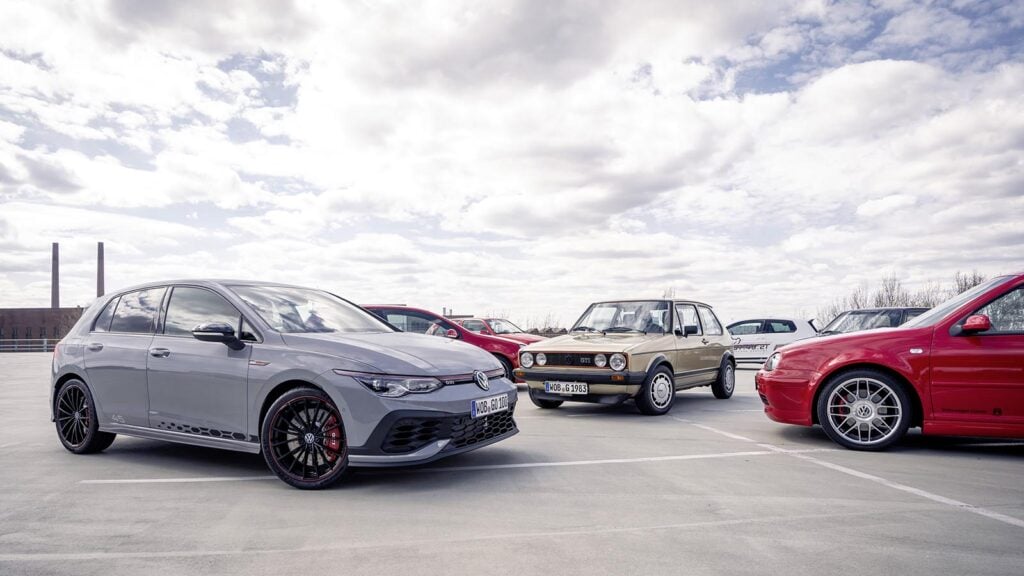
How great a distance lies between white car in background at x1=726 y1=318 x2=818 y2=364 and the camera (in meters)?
19.1

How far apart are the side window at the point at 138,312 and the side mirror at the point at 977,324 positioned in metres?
7.04

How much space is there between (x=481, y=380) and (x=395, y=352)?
0.73 metres

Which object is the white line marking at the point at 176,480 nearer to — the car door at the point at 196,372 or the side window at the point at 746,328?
the car door at the point at 196,372

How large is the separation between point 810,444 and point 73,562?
611 centimetres

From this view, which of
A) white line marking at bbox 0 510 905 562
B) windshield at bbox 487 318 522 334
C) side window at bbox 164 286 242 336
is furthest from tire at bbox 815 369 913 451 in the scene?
windshield at bbox 487 318 522 334

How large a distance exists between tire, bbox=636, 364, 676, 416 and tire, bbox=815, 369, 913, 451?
2.39 metres

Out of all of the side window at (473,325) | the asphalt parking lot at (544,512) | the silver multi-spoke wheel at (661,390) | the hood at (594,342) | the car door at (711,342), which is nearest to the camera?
the asphalt parking lot at (544,512)

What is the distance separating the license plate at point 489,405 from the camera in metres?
5.08

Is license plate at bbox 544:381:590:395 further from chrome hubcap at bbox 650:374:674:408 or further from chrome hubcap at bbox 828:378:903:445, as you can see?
chrome hubcap at bbox 828:378:903:445

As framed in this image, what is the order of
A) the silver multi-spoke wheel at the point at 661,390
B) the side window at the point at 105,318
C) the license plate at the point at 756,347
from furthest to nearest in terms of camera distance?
the license plate at the point at 756,347 → the silver multi-spoke wheel at the point at 661,390 → the side window at the point at 105,318

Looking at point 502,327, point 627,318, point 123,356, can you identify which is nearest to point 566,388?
point 627,318

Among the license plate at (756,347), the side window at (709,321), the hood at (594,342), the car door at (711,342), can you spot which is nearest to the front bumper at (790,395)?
the hood at (594,342)

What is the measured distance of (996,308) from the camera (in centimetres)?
607

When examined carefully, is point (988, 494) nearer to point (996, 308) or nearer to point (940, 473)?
point (940, 473)
